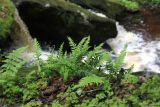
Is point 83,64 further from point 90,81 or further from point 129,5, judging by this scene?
point 129,5

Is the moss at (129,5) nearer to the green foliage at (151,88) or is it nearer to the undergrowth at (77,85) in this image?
the undergrowth at (77,85)

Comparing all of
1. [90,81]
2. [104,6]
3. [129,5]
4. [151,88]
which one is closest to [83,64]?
[90,81]

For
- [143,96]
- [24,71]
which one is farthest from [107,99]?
[24,71]

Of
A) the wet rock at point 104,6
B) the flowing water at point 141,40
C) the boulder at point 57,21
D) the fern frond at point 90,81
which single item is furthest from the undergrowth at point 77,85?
the wet rock at point 104,6

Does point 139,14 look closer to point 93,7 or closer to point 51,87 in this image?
point 93,7

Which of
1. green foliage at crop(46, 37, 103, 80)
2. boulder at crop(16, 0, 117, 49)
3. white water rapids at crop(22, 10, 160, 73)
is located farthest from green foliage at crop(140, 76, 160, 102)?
boulder at crop(16, 0, 117, 49)
